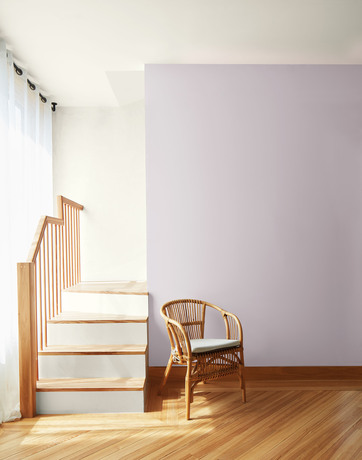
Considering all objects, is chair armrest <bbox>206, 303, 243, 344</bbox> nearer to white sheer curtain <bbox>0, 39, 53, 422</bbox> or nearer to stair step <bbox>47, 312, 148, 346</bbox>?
stair step <bbox>47, 312, 148, 346</bbox>

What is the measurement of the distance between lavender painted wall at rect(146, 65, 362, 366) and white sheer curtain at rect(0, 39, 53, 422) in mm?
1079

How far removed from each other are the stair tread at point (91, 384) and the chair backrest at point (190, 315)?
57cm

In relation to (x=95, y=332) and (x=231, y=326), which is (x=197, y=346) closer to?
(x=231, y=326)

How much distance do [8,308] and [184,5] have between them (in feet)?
8.19

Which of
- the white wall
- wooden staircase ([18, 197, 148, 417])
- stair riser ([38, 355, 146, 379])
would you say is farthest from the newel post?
the white wall

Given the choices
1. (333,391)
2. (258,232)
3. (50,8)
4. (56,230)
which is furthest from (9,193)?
(333,391)

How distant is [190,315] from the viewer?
343 cm

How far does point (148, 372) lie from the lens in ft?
11.4

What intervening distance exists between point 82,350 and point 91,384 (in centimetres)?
28

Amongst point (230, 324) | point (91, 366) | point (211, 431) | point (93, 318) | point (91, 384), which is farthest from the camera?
point (230, 324)

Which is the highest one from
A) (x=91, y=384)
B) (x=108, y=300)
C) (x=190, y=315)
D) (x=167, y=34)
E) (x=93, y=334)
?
(x=167, y=34)

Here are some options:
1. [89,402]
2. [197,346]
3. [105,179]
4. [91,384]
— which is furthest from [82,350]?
[105,179]

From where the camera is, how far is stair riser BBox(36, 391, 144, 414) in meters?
2.90

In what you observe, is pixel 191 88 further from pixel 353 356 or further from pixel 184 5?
pixel 353 356
